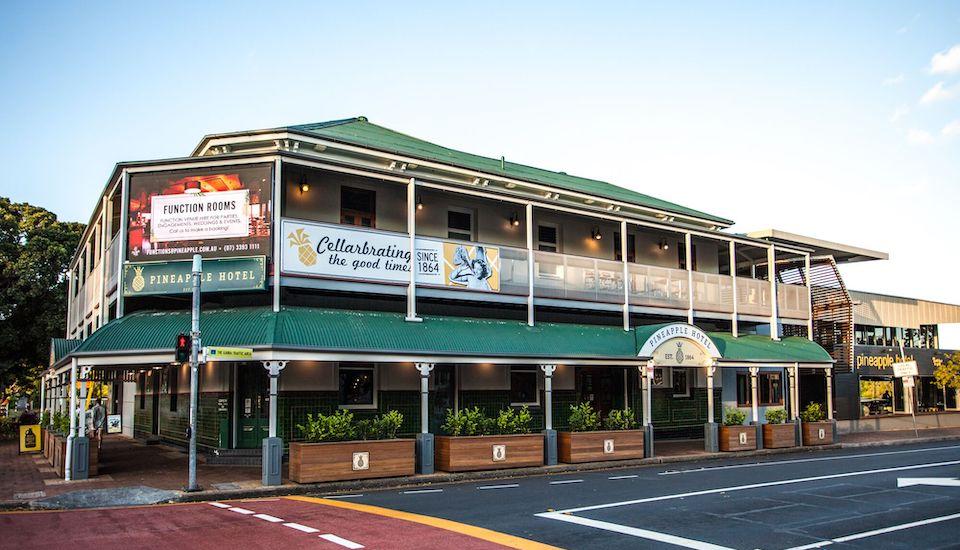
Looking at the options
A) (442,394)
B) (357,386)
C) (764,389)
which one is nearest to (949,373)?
(764,389)

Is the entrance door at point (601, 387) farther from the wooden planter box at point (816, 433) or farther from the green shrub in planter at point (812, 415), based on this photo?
the green shrub in planter at point (812, 415)

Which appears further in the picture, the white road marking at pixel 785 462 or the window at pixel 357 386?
the window at pixel 357 386

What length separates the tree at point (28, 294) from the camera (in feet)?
112

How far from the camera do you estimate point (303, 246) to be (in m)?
18.4

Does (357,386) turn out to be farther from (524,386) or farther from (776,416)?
(776,416)

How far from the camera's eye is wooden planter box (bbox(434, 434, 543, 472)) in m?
18.2

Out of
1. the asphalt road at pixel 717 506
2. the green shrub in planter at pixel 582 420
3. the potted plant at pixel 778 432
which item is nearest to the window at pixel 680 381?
the potted plant at pixel 778 432

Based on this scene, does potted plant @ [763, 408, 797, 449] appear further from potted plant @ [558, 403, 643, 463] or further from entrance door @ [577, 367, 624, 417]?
potted plant @ [558, 403, 643, 463]

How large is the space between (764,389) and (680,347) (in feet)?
33.8

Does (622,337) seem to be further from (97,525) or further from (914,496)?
(97,525)

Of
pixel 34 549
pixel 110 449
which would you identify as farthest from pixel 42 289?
pixel 34 549

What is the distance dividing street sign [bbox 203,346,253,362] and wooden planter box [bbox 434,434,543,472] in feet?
16.9

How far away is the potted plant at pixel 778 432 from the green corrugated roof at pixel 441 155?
332 inches

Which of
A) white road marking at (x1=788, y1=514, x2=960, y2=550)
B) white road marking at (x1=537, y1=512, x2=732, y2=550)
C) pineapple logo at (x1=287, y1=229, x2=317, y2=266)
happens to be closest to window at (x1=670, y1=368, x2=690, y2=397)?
pineapple logo at (x1=287, y1=229, x2=317, y2=266)
